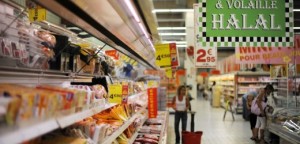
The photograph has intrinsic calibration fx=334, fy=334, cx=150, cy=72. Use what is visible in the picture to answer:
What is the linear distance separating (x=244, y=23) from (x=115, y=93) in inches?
131

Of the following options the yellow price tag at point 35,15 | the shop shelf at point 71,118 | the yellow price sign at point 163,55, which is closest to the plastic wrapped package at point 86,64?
the yellow price tag at point 35,15

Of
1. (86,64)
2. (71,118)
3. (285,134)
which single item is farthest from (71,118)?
(285,134)

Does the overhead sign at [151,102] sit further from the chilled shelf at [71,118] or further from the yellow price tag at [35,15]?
the chilled shelf at [71,118]

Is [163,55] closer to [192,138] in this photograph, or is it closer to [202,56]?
[202,56]

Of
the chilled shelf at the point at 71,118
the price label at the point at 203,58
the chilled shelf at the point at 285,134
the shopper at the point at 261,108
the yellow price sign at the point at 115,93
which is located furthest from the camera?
the price label at the point at 203,58

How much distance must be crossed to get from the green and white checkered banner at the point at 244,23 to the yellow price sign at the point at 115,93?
2.85 metres

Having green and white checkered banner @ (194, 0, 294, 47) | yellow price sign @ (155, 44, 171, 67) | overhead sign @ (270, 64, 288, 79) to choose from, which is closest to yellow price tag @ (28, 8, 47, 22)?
green and white checkered banner @ (194, 0, 294, 47)

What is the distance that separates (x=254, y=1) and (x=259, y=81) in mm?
13741

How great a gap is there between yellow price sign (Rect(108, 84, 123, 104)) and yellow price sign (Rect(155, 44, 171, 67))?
5.41m

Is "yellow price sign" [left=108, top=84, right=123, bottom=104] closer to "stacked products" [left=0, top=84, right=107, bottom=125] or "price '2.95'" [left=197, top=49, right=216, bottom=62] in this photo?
"stacked products" [left=0, top=84, right=107, bottom=125]

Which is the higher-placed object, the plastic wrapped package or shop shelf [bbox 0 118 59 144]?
the plastic wrapped package

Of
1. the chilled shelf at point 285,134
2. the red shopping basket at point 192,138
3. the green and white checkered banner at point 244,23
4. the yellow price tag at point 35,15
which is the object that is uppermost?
the green and white checkered banner at point 244,23

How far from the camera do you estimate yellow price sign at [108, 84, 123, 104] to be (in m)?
3.36

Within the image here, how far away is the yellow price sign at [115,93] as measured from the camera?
3.36 m
